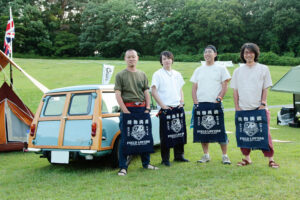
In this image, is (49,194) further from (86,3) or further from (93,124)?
(86,3)

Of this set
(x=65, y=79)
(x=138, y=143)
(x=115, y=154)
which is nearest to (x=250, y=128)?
(x=138, y=143)

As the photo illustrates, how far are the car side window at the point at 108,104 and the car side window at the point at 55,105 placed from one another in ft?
2.44

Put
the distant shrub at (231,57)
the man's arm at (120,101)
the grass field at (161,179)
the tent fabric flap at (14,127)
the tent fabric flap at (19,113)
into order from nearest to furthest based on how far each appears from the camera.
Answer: the grass field at (161,179) → the man's arm at (120,101) → the tent fabric flap at (14,127) → the tent fabric flap at (19,113) → the distant shrub at (231,57)

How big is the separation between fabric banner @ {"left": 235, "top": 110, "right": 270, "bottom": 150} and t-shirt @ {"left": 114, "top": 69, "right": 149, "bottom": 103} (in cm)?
164

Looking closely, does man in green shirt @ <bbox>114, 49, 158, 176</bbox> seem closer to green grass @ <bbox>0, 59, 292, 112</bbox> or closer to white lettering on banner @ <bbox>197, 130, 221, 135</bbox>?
white lettering on banner @ <bbox>197, 130, 221, 135</bbox>

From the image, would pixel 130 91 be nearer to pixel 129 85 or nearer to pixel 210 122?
pixel 129 85

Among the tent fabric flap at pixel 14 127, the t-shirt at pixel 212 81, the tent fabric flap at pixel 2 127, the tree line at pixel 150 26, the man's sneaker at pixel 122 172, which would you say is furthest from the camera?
the tree line at pixel 150 26

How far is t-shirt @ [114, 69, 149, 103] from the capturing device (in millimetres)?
5069

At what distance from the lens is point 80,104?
18.4 feet

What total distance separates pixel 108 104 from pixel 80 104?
0.48 meters

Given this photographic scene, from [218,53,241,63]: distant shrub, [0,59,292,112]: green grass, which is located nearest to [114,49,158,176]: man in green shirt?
[0,59,292,112]: green grass

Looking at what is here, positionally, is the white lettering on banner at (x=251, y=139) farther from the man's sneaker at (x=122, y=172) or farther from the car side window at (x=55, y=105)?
the car side window at (x=55, y=105)

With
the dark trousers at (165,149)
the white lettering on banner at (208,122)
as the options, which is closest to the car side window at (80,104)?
the dark trousers at (165,149)

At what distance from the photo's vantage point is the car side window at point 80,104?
5477 millimetres
